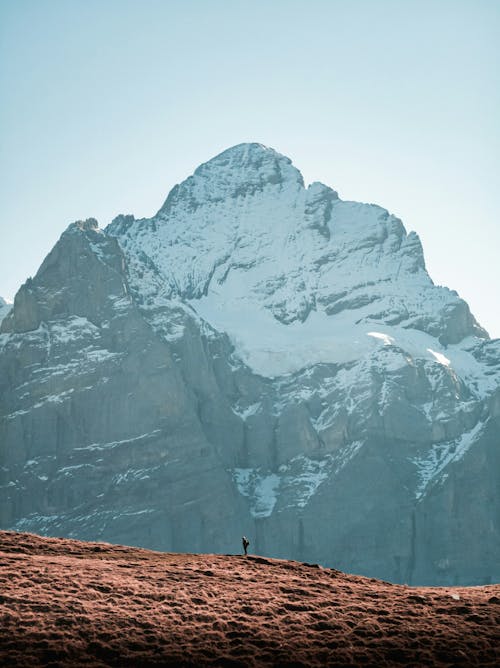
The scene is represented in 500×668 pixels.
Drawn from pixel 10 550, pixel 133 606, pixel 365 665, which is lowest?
pixel 365 665

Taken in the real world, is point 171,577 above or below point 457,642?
above

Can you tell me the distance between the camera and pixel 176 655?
46.2 m

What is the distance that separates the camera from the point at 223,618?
51094 mm

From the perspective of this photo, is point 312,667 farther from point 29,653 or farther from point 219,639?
point 29,653

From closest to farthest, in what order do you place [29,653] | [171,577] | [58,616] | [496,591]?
[29,653], [58,616], [171,577], [496,591]

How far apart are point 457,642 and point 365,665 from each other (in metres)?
5.14

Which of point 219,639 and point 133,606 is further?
point 133,606

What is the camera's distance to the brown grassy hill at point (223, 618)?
4678 centimetres

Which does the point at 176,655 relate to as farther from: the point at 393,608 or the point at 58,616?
the point at 393,608

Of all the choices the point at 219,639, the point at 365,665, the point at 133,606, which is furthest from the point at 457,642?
the point at 133,606

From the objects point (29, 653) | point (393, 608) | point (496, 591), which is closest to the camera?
point (29, 653)

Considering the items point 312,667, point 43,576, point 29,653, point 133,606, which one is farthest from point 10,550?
point 312,667

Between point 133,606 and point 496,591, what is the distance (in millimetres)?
21976

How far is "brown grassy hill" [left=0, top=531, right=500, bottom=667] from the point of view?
46781mm
